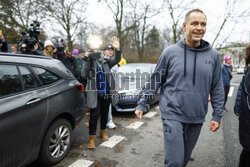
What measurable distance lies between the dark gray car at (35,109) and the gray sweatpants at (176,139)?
1679 mm

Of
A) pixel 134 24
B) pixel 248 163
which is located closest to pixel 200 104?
pixel 248 163

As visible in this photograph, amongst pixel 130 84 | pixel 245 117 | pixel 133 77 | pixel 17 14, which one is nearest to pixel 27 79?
pixel 245 117

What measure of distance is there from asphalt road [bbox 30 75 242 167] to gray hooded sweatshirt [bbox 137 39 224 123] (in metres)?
1.47

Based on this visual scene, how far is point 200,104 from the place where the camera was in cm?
196

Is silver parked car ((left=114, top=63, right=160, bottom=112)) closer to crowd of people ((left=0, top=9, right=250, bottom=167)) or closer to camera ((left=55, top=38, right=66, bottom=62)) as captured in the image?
camera ((left=55, top=38, right=66, bottom=62))

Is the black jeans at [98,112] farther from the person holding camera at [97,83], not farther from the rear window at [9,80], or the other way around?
the rear window at [9,80]

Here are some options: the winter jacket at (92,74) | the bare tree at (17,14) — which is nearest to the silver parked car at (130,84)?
the winter jacket at (92,74)

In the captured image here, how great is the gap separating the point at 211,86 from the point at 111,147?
7.60ft

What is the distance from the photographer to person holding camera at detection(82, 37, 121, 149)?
3.47 m

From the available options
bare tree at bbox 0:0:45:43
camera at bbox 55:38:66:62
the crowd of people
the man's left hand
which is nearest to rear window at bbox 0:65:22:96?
the crowd of people

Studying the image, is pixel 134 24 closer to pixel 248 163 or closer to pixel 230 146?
pixel 230 146

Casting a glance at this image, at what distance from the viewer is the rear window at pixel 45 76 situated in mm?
2805

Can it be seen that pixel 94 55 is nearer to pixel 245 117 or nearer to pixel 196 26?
pixel 196 26

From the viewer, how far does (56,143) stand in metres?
2.97
